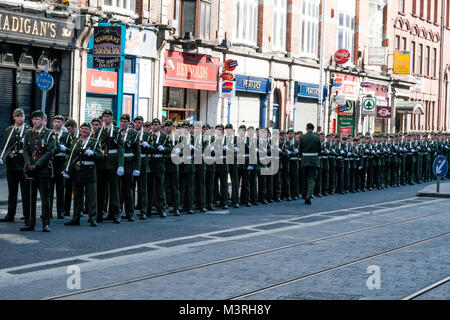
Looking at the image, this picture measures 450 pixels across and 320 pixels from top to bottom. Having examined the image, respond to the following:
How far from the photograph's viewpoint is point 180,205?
17781mm

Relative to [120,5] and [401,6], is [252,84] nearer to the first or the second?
[120,5]

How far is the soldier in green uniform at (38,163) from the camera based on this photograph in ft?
43.2

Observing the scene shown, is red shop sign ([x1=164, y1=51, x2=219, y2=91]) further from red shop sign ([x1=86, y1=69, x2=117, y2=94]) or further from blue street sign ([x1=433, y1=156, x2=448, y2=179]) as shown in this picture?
blue street sign ([x1=433, y1=156, x2=448, y2=179])

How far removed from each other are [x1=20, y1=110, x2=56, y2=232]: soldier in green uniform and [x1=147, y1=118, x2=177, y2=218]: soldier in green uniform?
308cm

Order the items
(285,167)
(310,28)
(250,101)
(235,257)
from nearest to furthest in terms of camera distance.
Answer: (235,257) < (285,167) < (250,101) < (310,28)

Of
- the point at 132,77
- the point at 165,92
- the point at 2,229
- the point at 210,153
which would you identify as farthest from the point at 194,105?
the point at 2,229

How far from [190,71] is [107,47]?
6.18 metres

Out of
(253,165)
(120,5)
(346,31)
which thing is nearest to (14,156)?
(253,165)

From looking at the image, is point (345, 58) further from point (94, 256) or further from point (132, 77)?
point (94, 256)

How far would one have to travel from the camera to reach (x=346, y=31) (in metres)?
43.9

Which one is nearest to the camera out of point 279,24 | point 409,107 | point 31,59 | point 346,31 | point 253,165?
point 253,165

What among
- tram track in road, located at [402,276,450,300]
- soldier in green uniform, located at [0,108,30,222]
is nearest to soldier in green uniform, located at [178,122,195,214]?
soldier in green uniform, located at [0,108,30,222]

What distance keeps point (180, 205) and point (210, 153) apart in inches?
54.7

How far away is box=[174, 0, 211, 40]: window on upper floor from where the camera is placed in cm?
3039
